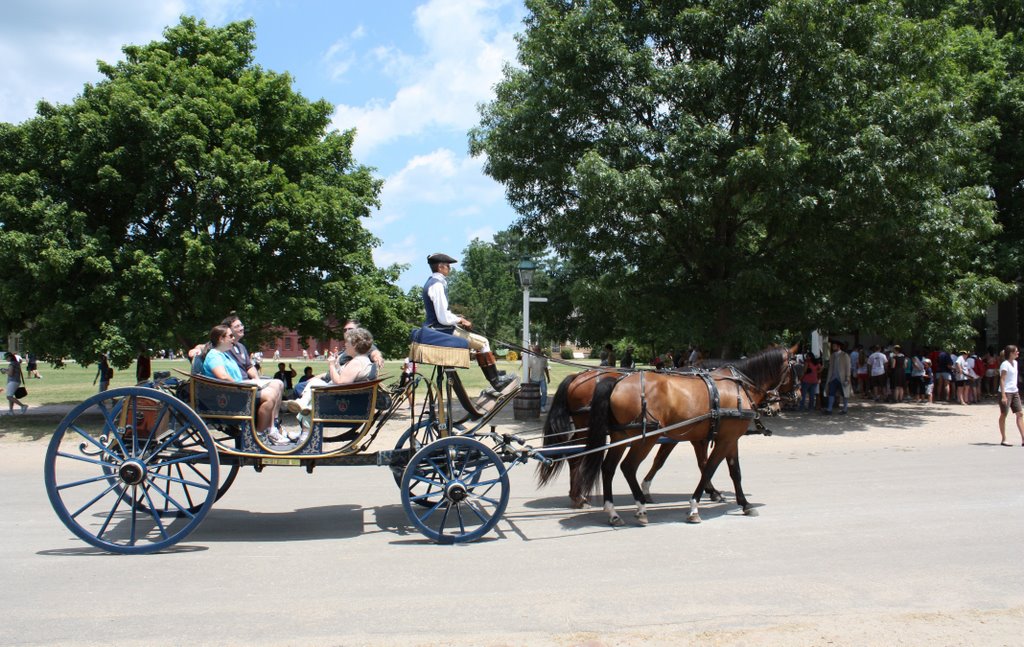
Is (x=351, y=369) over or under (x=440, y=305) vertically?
under

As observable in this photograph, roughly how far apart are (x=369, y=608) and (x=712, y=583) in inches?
100

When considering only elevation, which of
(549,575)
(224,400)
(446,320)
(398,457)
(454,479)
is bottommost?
(549,575)

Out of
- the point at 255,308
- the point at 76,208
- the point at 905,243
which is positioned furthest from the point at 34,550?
the point at 905,243

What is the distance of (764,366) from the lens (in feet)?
27.4

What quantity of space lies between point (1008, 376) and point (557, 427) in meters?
8.96

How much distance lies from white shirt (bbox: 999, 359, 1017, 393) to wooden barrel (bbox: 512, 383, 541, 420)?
8367mm

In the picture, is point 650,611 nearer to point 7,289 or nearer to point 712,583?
point 712,583

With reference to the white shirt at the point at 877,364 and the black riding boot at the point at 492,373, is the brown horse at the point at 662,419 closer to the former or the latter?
the black riding boot at the point at 492,373

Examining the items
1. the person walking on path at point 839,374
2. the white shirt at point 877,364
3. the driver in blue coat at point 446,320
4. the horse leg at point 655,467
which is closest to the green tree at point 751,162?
the person walking on path at point 839,374

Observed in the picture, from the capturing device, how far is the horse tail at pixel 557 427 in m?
7.86

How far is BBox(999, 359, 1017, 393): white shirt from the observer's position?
12.3m

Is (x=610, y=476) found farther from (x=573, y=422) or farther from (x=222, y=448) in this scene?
(x=222, y=448)

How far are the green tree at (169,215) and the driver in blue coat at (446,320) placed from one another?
9.35m

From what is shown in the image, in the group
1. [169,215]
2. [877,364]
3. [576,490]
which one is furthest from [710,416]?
[877,364]
